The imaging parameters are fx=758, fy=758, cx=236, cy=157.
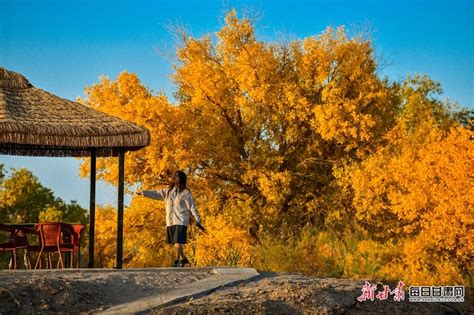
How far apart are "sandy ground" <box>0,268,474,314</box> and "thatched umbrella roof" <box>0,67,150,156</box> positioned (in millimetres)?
2036

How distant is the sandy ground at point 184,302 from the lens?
8.55 metres

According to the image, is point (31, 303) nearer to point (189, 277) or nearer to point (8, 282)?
point (8, 282)

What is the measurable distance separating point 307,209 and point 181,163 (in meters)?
4.97

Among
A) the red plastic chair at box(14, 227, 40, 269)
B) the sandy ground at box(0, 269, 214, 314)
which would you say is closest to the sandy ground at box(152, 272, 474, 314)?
the sandy ground at box(0, 269, 214, 314)

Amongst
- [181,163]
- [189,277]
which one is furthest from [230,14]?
[189,277]

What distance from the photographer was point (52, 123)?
11.5 metres

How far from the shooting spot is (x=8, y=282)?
9109 millimetres

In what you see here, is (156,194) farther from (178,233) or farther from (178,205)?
(178,233)

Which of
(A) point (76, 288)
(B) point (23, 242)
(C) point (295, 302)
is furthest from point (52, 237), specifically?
(C) point (295, 302)

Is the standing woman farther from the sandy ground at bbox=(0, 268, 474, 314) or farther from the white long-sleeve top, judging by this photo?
the sandy ground at bbox=(0, 268, 474, 314)

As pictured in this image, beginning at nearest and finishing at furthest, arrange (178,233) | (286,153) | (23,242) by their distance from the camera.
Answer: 1. (178,233)
2. (23,242)
3. (286,153)

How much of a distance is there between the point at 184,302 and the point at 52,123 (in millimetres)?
3991

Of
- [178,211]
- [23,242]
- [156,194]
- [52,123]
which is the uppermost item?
[52,123]

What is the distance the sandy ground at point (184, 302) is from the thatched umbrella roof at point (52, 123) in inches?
80.2
